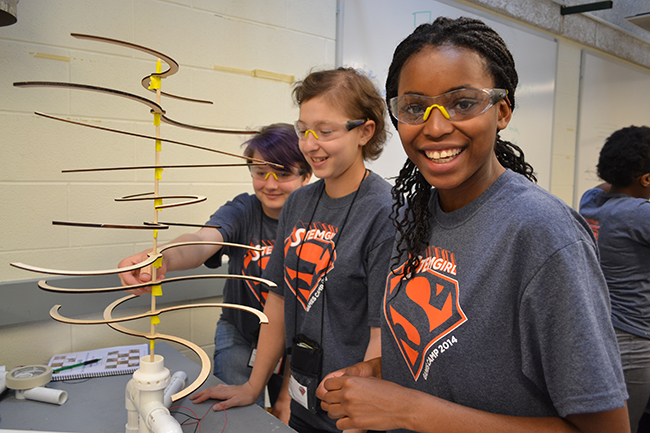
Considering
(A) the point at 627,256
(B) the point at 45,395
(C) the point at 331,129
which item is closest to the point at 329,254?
(C) the point at 331,129

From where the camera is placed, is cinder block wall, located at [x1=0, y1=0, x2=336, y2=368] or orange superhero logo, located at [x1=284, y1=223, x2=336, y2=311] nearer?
orange superhero logo, located at [x1=284, y1=223, x2=336, y2=311]

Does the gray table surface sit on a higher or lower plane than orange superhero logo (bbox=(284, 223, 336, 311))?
lower

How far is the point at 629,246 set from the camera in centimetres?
204

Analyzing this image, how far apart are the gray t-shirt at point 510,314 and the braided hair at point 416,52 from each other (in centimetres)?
4

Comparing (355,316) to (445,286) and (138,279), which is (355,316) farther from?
(138,279)

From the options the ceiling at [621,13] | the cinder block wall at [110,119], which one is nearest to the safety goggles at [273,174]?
the cinder block wall at [110,119]

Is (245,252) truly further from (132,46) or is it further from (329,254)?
(132,46)

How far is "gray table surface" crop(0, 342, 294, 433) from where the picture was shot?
1111mm

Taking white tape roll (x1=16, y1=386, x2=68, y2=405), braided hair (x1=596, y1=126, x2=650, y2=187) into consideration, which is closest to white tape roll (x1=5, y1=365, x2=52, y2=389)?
white tape roll (x1=16, y1=386, x2=68, y2=405)

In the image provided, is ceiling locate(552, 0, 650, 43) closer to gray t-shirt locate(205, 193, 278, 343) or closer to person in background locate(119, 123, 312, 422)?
person in background locate(119, 123, 312, 422)

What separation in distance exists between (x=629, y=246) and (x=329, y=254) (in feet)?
5.15

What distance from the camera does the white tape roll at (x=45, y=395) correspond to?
123 centimetres

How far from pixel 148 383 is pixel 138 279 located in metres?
0.42

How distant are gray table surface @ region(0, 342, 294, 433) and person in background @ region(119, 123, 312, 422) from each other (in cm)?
37
